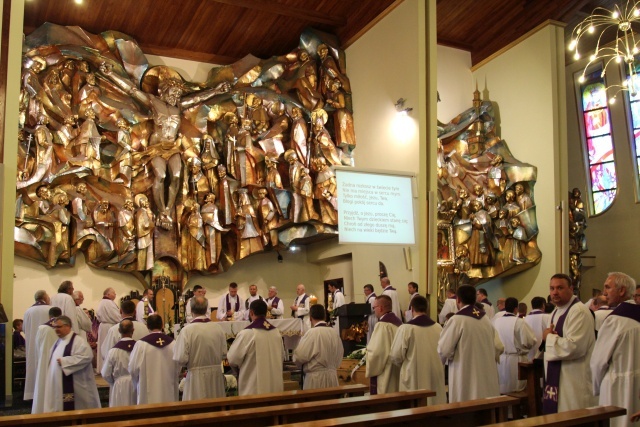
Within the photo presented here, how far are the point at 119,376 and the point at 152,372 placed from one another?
43 centimetres

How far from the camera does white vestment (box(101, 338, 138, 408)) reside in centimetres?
693

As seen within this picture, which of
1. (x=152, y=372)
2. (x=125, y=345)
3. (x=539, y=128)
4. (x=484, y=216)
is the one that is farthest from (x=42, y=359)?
(x=539, y=128)

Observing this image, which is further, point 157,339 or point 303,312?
point 303,312

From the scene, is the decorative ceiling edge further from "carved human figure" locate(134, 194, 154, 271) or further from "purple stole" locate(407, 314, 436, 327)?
"purple stole" locate(407, 314, 436, 327)

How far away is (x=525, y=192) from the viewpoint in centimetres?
1410

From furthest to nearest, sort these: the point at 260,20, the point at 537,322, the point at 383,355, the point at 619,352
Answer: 1. the point at 260,20
2. the point at 537,322
3. the point at 383,355
4. the point at 619,352

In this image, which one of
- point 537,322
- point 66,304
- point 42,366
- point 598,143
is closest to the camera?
point 42,366

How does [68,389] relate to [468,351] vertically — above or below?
below

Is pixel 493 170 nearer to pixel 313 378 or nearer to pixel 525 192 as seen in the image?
pixel 525 192

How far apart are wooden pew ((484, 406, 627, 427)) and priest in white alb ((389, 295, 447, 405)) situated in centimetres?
256

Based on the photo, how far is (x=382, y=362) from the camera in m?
6.68

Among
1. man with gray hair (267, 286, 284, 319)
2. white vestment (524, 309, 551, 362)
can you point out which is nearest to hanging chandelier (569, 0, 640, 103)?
white vestment (524, 309, 551, 362)

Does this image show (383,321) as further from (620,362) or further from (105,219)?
(105,219)

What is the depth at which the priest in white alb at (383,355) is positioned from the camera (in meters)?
6.67
